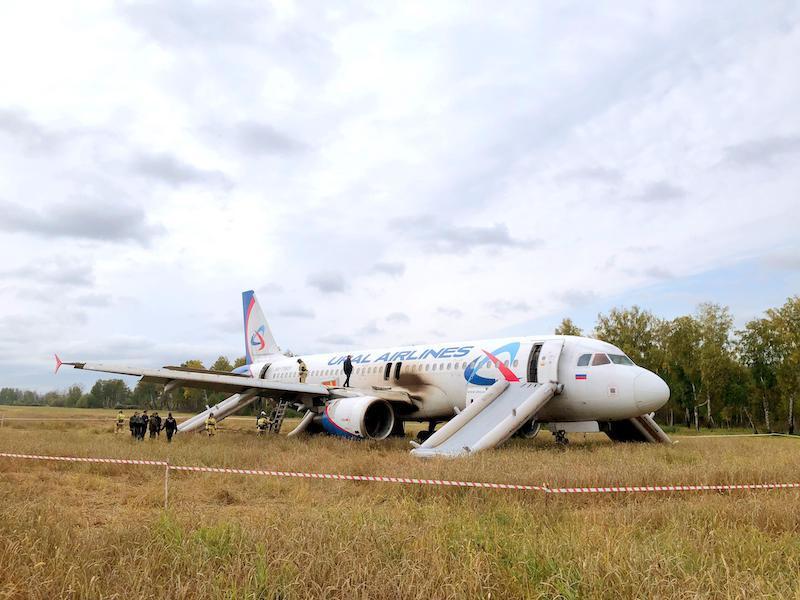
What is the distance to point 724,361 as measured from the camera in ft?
148

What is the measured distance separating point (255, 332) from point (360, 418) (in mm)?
16690

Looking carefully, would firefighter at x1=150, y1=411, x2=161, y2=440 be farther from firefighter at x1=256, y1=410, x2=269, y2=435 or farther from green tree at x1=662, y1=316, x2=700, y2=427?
green tree at x1=662, y1=316, x2=700, y2=427

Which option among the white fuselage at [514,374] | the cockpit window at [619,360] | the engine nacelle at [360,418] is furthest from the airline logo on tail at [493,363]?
the engine nacelle at [360,418]

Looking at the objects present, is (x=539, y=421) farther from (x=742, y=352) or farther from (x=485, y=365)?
(x=742, y=352)

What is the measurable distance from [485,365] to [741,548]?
12.5 meters

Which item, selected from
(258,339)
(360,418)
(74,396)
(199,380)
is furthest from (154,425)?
(74,396)

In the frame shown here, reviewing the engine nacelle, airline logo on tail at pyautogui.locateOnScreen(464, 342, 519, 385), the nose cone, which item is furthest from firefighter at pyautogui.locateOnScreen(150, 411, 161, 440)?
the nose cone

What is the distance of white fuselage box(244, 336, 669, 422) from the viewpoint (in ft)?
50.9

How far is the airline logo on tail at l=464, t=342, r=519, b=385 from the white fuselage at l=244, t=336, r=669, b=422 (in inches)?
1.1

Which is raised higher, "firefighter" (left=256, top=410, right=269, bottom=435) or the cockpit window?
the cockpit window

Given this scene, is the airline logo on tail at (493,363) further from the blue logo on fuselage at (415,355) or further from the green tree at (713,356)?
the green tree at (713,356)

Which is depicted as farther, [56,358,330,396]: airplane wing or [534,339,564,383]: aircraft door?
[56,358,330,396]: airplane wing

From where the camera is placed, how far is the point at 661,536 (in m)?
5.76

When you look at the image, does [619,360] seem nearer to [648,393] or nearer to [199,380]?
[648,393]
